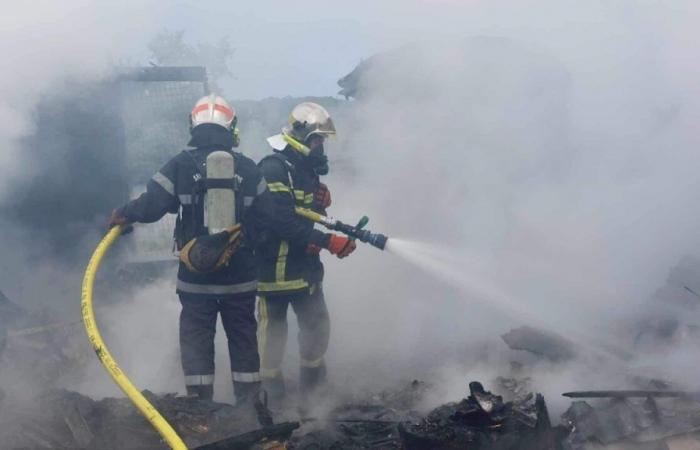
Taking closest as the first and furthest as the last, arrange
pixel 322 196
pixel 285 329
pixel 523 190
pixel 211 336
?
pixel 211 336, pixel 285 329, pixel 322 196, pixel 523 190

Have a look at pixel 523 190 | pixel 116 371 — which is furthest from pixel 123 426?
pixel 523 190

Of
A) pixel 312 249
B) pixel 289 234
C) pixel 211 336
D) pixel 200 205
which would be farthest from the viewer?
pixel 312 249

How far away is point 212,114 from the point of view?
14.2ft

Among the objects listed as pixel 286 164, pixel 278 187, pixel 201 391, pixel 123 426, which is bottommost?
pixel 123 426

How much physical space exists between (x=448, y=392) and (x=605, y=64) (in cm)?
358

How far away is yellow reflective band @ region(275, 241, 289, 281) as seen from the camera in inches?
191

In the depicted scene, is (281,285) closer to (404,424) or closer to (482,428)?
(404,424)

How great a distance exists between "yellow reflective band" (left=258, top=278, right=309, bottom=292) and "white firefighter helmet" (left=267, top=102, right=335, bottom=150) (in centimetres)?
96

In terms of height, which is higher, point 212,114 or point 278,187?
point 212,114

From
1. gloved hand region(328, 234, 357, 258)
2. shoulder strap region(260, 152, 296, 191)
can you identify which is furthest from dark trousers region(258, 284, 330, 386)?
shoulder strap region(260, 152, 296, 191)

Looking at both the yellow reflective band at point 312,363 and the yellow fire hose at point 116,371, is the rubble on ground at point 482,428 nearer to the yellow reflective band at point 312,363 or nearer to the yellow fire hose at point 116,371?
the yellow fire hose at point 116,371

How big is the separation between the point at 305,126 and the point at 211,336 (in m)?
1.63

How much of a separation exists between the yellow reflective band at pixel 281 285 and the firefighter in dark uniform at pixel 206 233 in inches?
15.6

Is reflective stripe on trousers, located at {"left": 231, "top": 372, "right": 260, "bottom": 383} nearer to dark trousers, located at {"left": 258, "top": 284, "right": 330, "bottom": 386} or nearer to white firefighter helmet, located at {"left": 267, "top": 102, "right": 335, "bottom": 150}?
dark trousers, located at {"left": 258, "top": 284, "right": 330, "bottom": 386}
